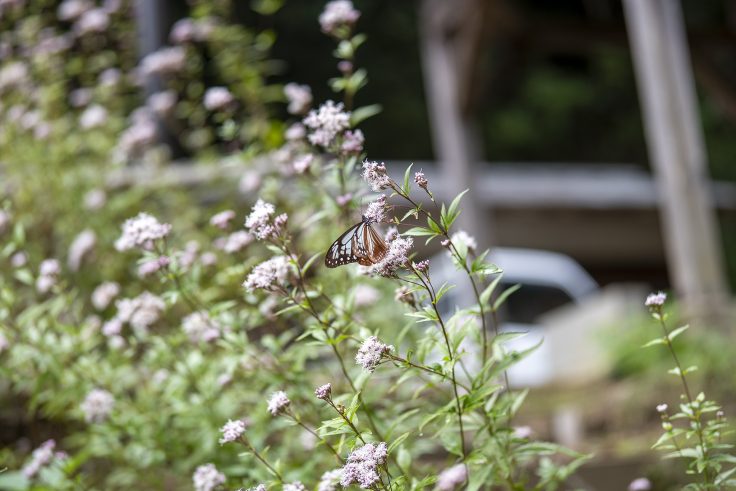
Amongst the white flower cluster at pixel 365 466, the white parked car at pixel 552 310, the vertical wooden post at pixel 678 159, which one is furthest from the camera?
the white parked car at pixel 552 310

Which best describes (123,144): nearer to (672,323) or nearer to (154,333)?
(154,333)

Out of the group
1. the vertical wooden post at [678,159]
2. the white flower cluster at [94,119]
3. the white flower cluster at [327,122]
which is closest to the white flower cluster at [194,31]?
the white flower cluster at [94,119]

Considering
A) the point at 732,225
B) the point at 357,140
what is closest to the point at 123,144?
the point at 357,140

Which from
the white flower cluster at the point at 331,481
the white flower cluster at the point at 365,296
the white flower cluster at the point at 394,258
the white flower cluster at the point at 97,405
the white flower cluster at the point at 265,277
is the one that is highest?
the white flower cluster at the point at 394,258

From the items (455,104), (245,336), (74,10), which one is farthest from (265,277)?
(455,104)

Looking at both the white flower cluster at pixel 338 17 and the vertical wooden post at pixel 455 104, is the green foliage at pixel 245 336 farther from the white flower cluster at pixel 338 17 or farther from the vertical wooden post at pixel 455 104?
the vertical wooden post at pixel 455 104

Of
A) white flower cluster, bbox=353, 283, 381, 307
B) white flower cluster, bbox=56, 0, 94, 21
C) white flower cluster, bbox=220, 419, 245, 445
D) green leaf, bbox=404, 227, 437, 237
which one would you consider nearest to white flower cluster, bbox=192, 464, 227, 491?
white flower cluster, bbox=220, 419, 245, 445

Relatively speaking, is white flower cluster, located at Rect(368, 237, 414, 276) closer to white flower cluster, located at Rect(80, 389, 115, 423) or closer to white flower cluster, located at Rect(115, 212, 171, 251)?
white flower cluster, located at Rect(115, 212, 171, 251)
